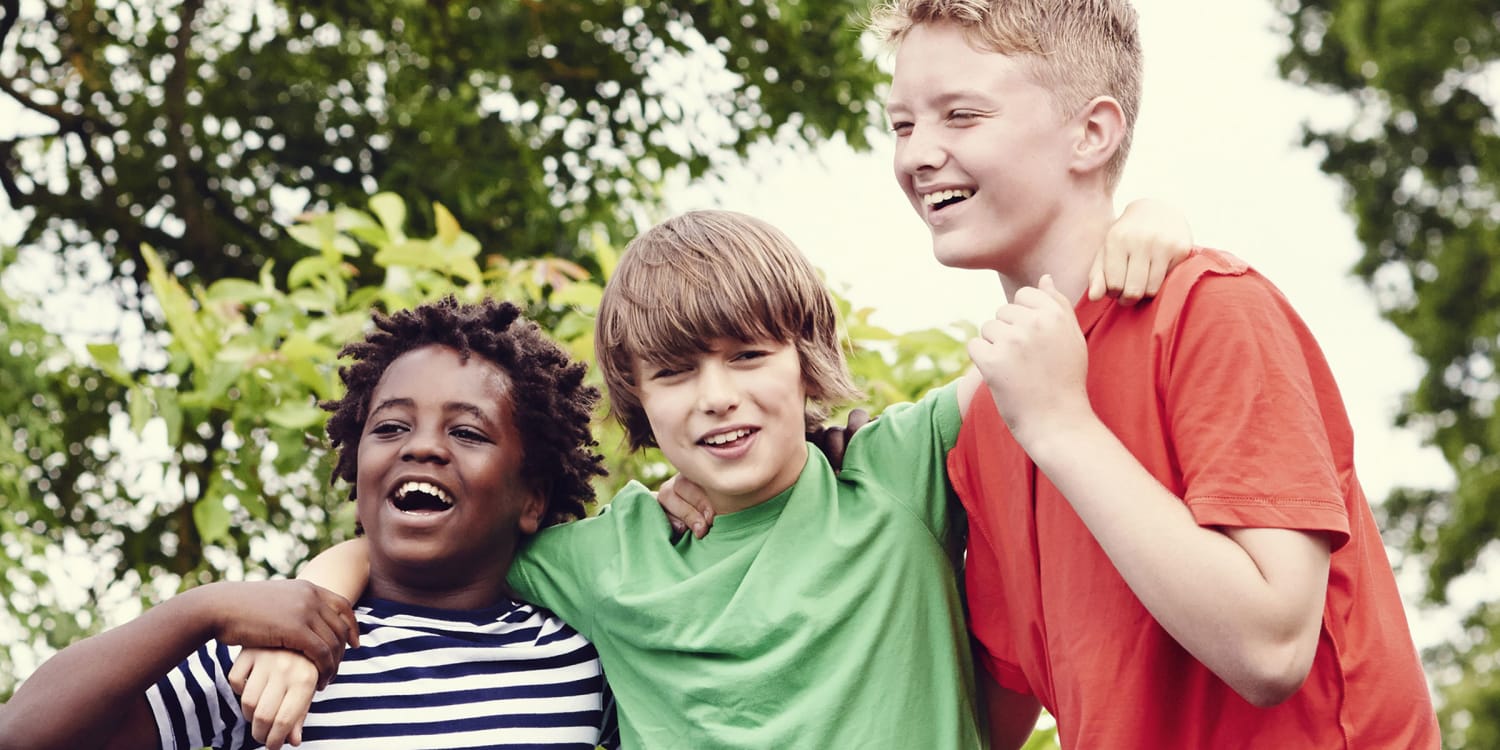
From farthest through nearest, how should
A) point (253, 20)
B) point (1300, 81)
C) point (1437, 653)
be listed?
point (1300, 81) < point (1437, 653) < point (253, 20)

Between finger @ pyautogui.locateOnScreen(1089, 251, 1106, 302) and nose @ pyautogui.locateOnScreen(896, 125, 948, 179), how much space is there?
213 mm

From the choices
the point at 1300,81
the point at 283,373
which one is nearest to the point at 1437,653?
the point at 1300,81

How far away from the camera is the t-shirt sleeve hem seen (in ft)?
4.85

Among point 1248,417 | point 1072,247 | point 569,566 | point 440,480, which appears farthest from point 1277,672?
point 440,480

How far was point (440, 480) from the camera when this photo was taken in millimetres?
2068

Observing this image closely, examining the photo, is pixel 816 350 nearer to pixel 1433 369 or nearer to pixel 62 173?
pixel 62 173

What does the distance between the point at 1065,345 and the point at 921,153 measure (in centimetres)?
33

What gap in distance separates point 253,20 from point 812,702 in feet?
13.1

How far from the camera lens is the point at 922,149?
A: 177cm

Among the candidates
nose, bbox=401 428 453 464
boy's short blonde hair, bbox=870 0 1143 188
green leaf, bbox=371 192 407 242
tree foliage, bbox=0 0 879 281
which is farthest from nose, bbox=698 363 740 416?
tree foliage, bbox=0 0 879 281

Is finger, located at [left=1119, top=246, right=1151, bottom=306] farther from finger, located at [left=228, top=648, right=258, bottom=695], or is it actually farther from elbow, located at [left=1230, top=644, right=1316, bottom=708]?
finger, located at [left=228, top=648, right=258, bottom=695]

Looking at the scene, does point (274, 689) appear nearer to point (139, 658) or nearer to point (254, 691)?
point (254, 691)

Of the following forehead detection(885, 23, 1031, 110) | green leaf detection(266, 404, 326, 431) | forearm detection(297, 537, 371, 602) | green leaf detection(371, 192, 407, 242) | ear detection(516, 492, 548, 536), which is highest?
green leaf detection(371, 192, 407, 242)

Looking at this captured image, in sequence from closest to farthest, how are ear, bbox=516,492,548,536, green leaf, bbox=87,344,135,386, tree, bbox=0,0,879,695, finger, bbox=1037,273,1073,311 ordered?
finger, bbox=1037,273,1073,311
ear, bbox=516,492,548,536
green leaf, bbox=87,344,135,386
tree, bbox=0,0,879,695
